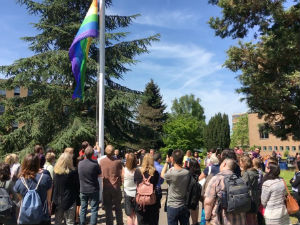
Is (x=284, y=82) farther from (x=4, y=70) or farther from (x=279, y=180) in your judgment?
(x=4, y=70)

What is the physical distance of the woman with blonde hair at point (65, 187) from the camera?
5.58 meters

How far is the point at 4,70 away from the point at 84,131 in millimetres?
5799

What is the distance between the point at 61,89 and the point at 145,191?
11.3 meters

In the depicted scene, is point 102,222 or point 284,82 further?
point 284,82

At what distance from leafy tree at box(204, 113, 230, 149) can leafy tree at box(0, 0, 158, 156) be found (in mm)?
31213

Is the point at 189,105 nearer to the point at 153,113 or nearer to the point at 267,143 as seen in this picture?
the point at 267,143

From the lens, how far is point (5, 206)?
15.5ft

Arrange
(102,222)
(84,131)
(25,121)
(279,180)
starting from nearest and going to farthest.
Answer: (279,180)
(102,222)
(84,131)
(25,121)

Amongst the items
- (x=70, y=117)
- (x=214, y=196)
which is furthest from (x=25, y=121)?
(x=214, y=196)

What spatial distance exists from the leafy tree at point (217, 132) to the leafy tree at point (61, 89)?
31213mm

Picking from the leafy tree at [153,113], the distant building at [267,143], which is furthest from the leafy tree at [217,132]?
the distant building at [267,143]

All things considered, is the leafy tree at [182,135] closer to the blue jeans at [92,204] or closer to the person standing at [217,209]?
the blue jeans at [92,204]

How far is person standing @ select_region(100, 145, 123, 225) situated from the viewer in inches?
247

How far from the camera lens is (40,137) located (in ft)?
49.9
